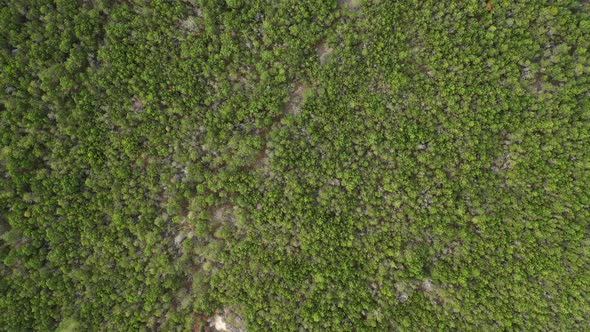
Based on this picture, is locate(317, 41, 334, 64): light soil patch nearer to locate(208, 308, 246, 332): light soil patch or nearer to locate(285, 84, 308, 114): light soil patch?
locate(285, 84, 308, 114): light soil patch

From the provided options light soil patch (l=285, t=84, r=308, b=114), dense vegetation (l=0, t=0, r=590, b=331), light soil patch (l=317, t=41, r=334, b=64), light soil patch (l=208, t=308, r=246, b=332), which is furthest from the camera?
light soil patch (l=285, t=84, r=308, b=114)

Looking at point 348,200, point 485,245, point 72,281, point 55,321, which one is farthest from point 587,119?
point 55,321

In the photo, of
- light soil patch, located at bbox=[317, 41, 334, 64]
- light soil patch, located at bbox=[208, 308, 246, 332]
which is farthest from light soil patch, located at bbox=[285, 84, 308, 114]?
light soil patch, located at bbox=[208, 308, 246, 332]

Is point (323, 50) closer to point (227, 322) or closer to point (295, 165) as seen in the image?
point (295, 165)

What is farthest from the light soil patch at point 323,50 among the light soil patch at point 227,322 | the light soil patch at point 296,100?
the light soil patch at point 227,322

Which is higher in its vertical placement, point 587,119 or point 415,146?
point 415,146

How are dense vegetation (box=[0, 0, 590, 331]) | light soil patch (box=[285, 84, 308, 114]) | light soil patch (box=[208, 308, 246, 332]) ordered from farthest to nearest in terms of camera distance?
1. light soil patch (box=[285, 84, 308, 114])
2. light soil patch (box=[208, 308, 246, 332])
3. dense vegetation (box=[0, 0, 590, 331])

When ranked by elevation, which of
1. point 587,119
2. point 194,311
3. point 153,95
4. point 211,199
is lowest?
point 587,119

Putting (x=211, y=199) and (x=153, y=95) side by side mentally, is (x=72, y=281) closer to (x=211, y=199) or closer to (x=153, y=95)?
(x=211, y=199)
